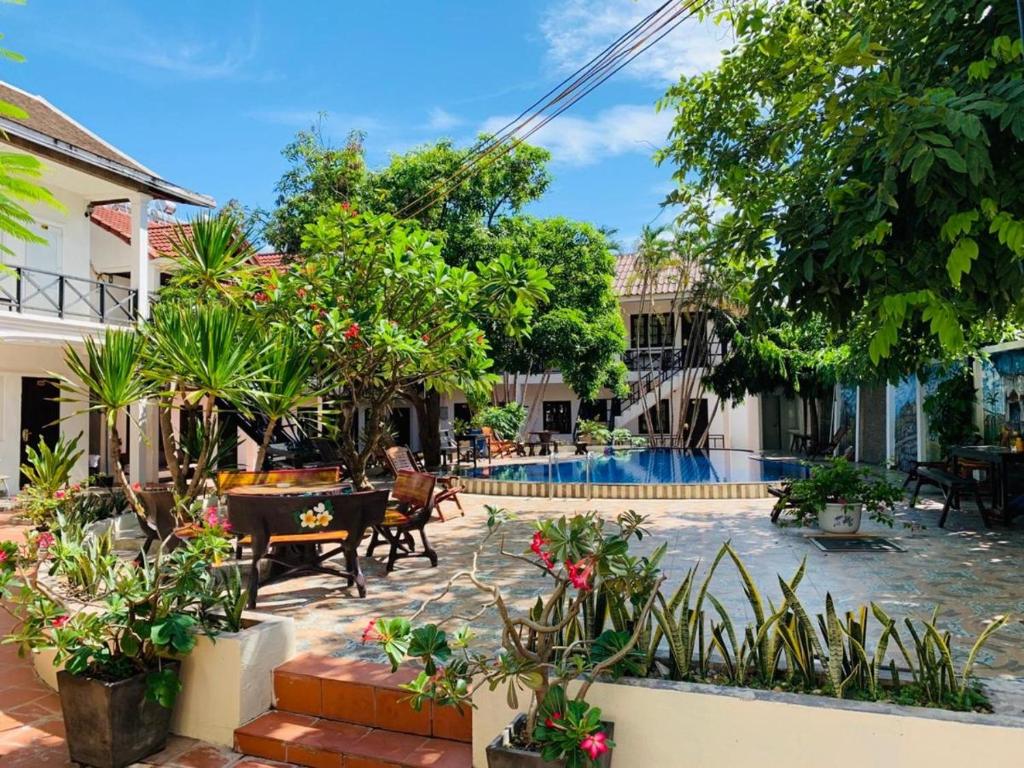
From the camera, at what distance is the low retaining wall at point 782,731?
2.34 metres

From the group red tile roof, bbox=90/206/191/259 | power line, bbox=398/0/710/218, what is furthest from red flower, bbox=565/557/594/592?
red tile roof, bbox=90/206/191/259

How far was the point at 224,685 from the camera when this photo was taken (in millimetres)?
3459

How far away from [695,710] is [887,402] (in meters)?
16.2

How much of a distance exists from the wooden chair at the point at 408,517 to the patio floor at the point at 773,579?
160 mm

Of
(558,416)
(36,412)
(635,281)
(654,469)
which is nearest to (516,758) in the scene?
(654,469)

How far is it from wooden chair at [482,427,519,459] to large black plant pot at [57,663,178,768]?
1405cm

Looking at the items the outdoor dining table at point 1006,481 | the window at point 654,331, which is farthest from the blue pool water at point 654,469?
the window at point 654,331

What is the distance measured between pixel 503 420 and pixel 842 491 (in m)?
13.2

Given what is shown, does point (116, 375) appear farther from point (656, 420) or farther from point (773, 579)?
point (656, 420)

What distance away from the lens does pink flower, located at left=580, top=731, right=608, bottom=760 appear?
237 centimetres

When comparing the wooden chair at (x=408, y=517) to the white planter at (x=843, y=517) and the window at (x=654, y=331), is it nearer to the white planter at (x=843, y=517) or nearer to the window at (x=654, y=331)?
the white planter at (x=843, y=517)

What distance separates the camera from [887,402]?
16562 mm

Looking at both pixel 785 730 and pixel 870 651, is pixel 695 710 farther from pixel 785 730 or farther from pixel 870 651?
A: pixel 870 651

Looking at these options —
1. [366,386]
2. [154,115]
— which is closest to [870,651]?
[366,386]
